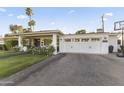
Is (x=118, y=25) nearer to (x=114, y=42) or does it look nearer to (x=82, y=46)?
(x=114, y=42)

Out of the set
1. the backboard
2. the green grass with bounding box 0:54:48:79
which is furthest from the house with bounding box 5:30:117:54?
the green grass with bounding box 0:54:48:79

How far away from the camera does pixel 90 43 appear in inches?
901

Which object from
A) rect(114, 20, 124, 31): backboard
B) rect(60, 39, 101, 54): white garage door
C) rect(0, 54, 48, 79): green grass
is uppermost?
rect(114, 20, 124, 31): backboard

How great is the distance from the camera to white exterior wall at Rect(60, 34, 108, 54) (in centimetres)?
2259

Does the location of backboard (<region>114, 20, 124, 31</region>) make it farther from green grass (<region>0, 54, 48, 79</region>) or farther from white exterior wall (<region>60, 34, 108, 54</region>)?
green grass (<region>0, 54, 48, 79</region>)

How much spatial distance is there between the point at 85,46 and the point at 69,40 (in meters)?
2.06

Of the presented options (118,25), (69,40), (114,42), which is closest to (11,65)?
(118,25)

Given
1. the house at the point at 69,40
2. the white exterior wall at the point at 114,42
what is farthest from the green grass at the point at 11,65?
the white exterior wall at the point at 114,42

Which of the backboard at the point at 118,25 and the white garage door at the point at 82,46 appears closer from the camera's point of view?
the backboard at the point at 118,25

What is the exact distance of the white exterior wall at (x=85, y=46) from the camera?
22.6 meters

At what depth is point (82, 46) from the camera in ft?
76.2

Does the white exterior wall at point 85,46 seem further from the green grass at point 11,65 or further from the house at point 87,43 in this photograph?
the green grass at point 11,65
